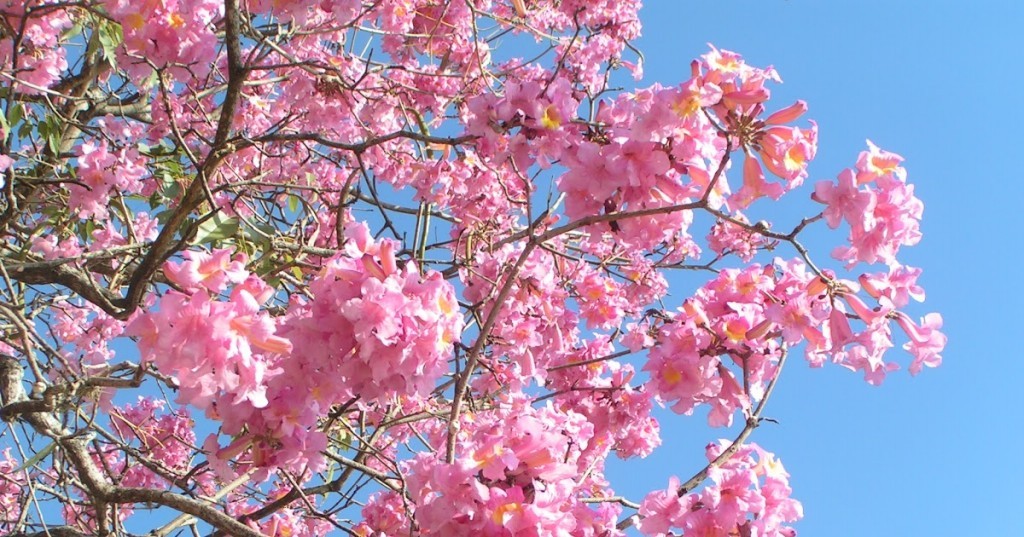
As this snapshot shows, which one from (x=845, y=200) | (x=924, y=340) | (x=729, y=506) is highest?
(x=845, y=200)

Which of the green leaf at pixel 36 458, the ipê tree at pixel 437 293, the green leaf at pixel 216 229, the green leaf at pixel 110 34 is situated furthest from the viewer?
the green leaf at pixel 110 34

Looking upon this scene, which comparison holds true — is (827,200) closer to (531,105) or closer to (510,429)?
(531,105)

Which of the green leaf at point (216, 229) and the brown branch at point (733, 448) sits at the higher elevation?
the green leaf at point (216, 229)

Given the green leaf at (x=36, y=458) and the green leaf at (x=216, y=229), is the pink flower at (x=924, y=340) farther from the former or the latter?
the green leaf at (x=36, y=458)

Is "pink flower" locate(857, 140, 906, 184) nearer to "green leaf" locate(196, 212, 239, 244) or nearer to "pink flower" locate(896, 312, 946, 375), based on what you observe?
"pink flower" locate(896, 312, 946, 375)

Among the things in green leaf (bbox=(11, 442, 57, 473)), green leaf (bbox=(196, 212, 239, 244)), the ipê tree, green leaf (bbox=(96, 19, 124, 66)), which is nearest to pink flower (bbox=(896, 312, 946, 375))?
the ipê tree

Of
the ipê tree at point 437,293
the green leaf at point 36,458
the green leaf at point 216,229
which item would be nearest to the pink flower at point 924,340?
the ipê tree at point 437,293

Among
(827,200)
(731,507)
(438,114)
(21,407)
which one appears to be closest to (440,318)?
(731,507)

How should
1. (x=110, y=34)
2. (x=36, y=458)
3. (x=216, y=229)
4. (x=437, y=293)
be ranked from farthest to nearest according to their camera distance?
(x=110, y=34), (x=216, y=229), (x=36, y=458), (x=437, y=293)

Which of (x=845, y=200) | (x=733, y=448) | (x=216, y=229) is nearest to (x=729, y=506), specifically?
(x=733, y=448)

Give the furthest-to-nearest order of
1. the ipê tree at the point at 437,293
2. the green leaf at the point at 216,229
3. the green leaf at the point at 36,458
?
the green leaf at the point at 216,229
the green leaf at the point at 36,458
the ipê tree at the point at 437,293

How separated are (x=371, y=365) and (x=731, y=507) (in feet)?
2.37

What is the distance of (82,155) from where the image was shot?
3014 millimetres

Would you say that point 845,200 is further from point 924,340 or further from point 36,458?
point 36,458
